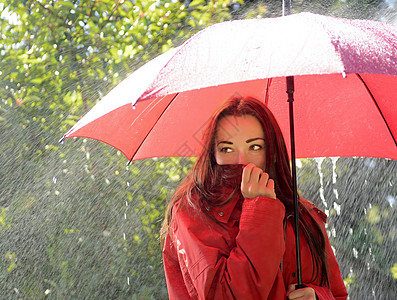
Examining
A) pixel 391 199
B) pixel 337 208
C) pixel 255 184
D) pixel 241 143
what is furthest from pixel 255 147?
pixel 391 199

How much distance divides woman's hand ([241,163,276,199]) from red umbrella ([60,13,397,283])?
0.30m

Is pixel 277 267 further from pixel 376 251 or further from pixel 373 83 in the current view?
pixel 376 251

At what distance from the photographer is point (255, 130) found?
2.21 m

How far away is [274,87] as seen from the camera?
8.95 ft

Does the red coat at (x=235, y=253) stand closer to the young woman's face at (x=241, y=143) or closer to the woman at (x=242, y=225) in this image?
the woman at (x=242, y=225)

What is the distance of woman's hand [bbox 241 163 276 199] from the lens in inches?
78.8

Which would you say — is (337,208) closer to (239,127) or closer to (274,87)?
(274,87)

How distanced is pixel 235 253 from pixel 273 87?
3.31 ft

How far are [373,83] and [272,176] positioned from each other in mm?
612

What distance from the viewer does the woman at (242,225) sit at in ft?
6.23

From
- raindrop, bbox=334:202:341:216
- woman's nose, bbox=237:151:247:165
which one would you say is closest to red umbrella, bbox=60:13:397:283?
woman's nose, bbox=237:151:247:165

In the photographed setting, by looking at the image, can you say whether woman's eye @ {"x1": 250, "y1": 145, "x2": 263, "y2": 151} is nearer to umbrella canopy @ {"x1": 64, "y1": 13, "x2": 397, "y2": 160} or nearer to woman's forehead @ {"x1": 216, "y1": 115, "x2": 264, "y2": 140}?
woman's forehead @ {"x1": 216, "y1": 115, "x2": 264, "y2": 140}

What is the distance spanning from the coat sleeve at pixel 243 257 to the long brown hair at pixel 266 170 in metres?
0.20

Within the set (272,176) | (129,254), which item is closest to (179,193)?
(272,176)
